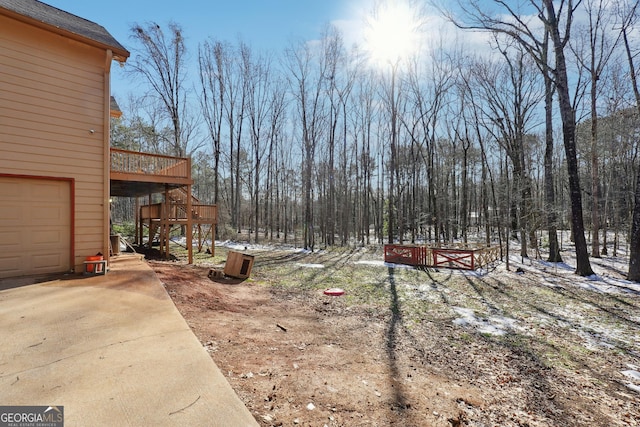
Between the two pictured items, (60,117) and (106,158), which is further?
(106,158)

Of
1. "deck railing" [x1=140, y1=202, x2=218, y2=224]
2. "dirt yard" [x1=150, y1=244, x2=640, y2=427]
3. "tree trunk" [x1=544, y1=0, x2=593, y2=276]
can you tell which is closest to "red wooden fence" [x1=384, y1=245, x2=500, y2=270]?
"tree trunk" [x1=544, y1=0, x2=593, y2=276]

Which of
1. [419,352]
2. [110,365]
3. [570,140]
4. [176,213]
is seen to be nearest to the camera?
[110,365]

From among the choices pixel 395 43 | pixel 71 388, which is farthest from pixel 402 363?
pixel 395 43

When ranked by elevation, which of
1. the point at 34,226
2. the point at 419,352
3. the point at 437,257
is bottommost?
the point at 419,352

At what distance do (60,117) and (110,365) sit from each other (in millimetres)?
5914

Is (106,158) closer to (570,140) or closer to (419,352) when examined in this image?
(419,352)

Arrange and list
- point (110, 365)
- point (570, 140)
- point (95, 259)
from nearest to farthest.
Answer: point (110, 365), point (95, 259), point (570, 140)

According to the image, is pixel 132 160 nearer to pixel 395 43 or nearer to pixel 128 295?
pixel 128 295

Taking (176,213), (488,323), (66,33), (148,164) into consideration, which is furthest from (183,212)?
(488,323)

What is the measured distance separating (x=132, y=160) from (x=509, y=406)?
33.4 ft

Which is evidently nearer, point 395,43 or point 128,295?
point 128,295

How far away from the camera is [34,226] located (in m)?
5.64

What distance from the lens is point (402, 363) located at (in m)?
3.40

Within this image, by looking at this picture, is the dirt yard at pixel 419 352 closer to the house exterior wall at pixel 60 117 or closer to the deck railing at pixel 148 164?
the house exterior wall at pixel 60 117
